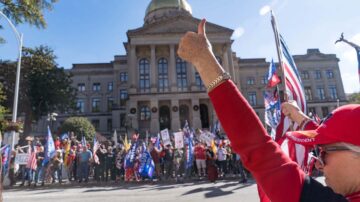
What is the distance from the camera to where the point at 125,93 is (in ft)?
199

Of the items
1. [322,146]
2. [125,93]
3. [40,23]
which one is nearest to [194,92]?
[125,93]

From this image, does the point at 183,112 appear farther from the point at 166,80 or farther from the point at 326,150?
the point at 326,150

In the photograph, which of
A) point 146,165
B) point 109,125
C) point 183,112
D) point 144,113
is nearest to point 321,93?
point 183,112

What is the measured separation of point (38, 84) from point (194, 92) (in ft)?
73.4

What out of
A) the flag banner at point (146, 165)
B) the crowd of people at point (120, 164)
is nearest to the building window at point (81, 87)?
the crowd of people at point (120, 164)

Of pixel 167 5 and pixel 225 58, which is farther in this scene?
pixel 167 5

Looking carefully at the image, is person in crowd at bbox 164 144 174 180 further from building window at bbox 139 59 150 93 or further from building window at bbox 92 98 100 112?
building window at bbox 92 98 100 112

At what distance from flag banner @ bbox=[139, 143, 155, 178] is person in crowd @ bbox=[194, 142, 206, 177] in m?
2.17

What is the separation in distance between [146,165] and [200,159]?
8.55 feet

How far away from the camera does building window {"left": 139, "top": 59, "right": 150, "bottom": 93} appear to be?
5117cm

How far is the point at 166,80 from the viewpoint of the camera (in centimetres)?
5172

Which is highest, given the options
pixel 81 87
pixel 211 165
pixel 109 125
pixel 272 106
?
pixel 81 87

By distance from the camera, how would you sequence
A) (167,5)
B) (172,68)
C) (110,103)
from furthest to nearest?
(110,103) < (167,5) < (172,68)

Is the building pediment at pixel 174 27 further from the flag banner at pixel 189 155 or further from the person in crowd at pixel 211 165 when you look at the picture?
the person in crowd at pixel 211 165
